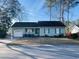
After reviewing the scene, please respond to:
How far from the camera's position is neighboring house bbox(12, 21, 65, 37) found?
58.9 m

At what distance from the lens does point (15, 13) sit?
191ft

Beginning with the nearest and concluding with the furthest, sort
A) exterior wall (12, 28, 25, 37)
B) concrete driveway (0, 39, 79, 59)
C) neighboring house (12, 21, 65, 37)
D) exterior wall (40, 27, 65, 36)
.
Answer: concrete driveway (0, 39, 79, 59) < exterior wall (40, 27, 65, 36) < neighboring house (12, 21, 65, 37) < exterior wall (12, 28, 25, 37)

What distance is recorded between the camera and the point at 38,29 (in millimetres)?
60688

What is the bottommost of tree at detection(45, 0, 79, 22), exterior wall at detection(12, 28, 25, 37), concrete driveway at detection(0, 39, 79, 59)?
concrete driveway at detection(0, 39, 79, 59)

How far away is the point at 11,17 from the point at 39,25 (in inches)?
295

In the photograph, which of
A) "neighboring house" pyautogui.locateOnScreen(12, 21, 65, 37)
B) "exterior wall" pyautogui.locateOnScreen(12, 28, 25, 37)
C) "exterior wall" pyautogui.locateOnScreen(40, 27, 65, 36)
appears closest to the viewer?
"exterior wall" pyautogui.locateOnScreen(40, 27, 65, 36)

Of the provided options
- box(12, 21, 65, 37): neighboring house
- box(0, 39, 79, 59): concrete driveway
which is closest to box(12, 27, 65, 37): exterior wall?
box(12, 21, 65, 37): neighboring house

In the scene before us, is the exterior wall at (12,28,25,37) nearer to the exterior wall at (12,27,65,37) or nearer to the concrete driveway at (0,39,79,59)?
the exterior wall at (12,27,65,37)

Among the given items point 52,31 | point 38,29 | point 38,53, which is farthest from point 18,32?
point 38,53

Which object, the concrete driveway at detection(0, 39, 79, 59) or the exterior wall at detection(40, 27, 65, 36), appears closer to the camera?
the concrete driveway at detection(0, 39, 79, 59)

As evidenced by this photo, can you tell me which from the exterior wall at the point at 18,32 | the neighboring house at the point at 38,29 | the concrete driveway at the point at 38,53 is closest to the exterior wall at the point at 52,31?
the neighboring house at the point at 38,29

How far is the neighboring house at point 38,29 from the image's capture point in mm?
58941

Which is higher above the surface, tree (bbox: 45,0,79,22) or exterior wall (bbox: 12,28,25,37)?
tree (bbox: 45,0,79,22)

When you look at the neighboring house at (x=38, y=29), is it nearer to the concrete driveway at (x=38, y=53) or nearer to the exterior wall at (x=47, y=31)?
the exterior wall at (x=47, y=31)
